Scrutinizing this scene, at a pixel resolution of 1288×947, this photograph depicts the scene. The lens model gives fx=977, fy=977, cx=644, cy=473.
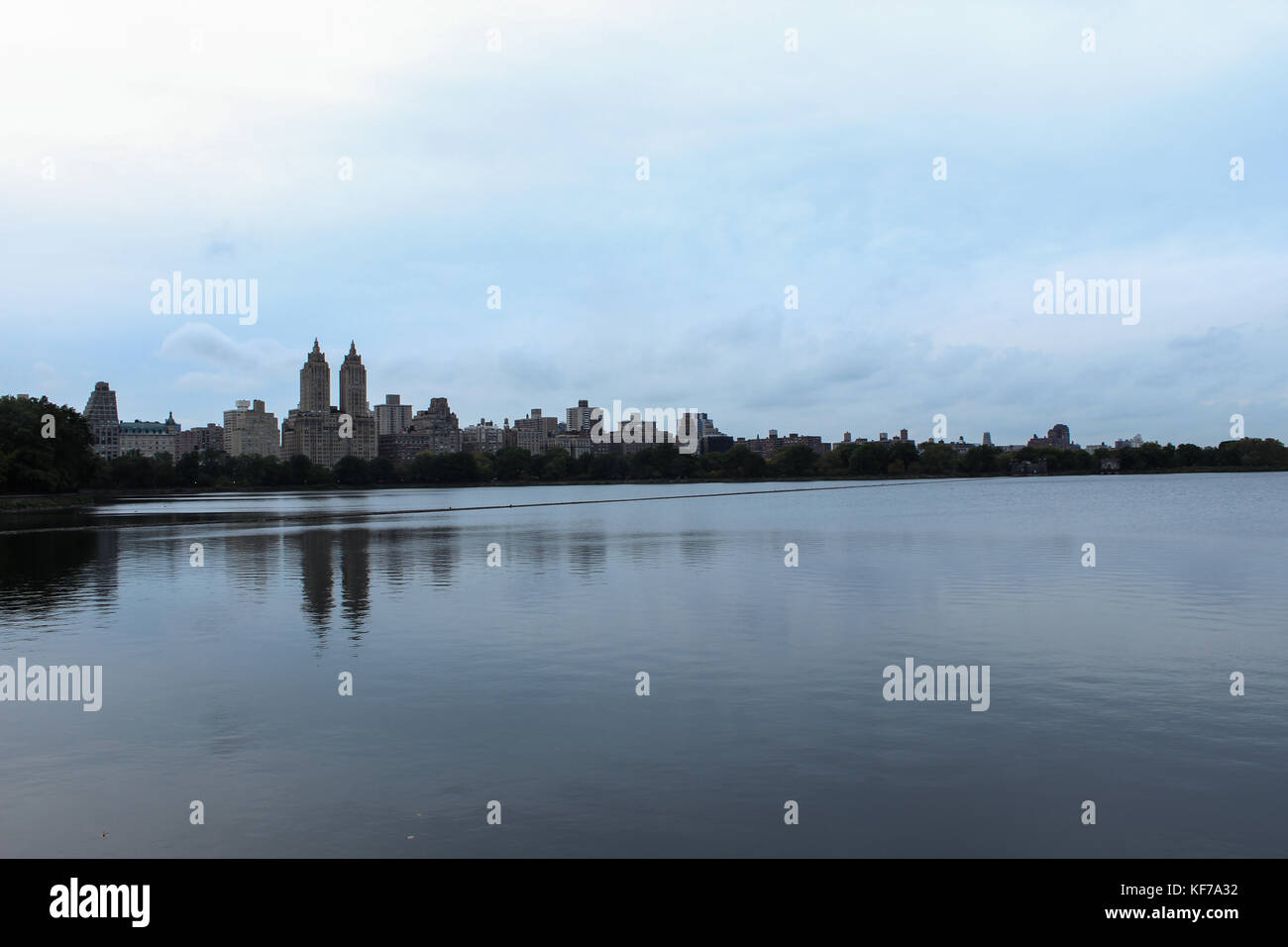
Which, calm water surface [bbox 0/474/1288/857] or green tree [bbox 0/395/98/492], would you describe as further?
green tree [bbox 0/395/98/492]

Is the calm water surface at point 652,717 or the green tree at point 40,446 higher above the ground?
the green tree at point 40,446

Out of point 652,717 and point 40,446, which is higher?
point 40,446

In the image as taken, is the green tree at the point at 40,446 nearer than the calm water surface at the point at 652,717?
No

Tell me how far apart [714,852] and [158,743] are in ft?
29.4

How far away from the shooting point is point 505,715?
15.5 m

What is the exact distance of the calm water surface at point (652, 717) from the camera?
35.1 ft

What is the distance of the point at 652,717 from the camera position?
15.3m

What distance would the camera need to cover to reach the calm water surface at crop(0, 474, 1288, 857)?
1071cm

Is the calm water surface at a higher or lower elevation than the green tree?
lower

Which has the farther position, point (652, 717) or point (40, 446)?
point (40, 446)
